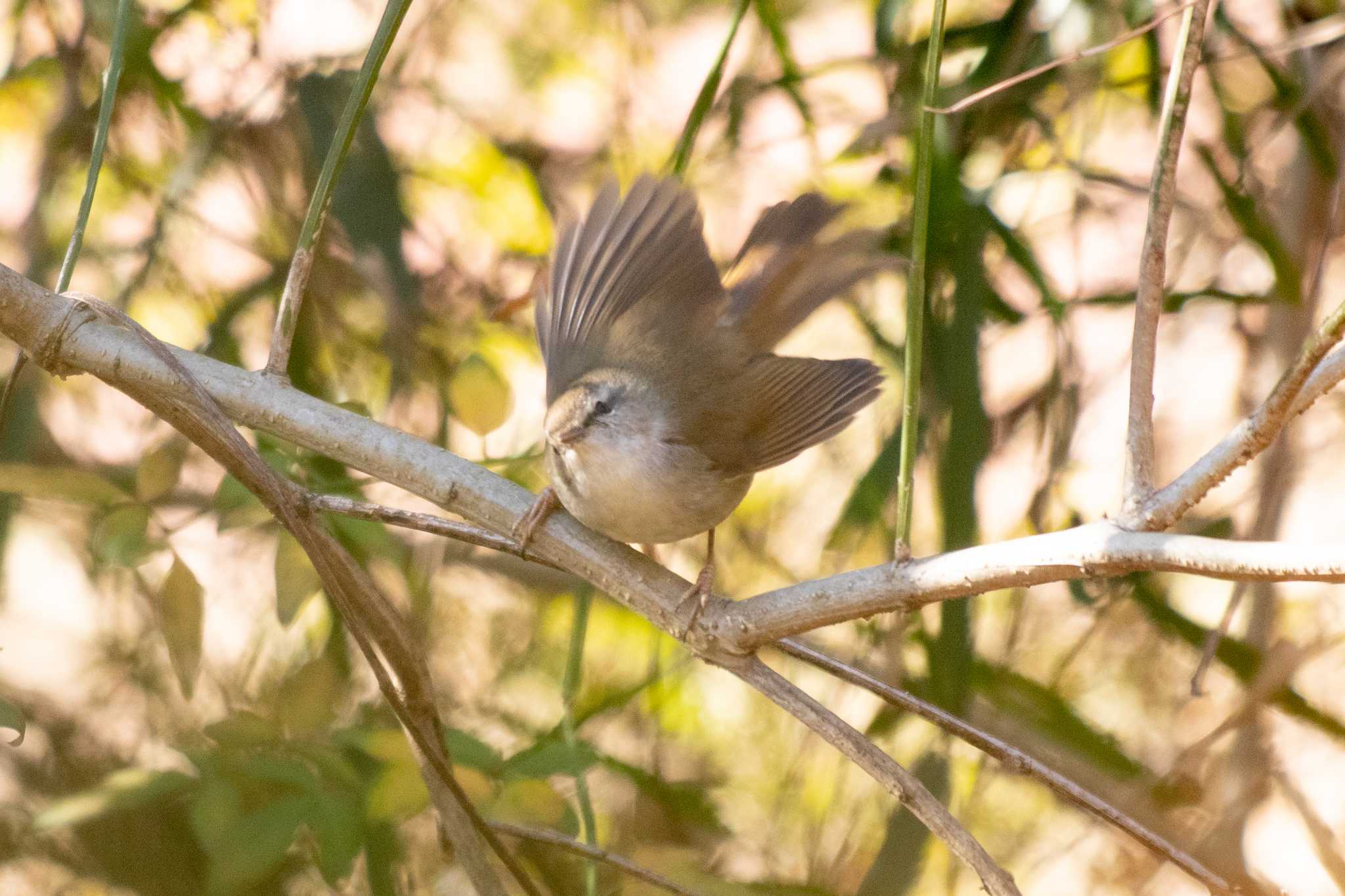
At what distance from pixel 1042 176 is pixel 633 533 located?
3.93ft

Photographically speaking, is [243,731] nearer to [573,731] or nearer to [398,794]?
[398,794]

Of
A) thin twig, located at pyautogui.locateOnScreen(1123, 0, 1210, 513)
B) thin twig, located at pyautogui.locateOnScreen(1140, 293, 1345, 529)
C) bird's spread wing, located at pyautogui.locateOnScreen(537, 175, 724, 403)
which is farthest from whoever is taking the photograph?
bird's spread wing, located at pyautogui.locateOnScreen(537, 175, 724, 403)

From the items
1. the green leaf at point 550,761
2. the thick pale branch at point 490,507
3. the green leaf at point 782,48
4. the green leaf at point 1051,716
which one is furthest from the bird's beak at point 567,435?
the green leaf at point 1051,716

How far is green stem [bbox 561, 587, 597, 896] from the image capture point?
3.95 feet

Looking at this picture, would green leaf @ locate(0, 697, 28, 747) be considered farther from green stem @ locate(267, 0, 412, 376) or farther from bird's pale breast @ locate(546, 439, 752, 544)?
bird's pale breast @ locate(546, 439, 752, 544)

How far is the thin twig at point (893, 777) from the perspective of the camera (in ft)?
3.01

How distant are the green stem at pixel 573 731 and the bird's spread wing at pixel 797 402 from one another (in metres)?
0.30

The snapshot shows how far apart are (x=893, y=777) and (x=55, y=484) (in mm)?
937

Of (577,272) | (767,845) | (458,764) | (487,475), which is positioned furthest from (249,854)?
(767,845)

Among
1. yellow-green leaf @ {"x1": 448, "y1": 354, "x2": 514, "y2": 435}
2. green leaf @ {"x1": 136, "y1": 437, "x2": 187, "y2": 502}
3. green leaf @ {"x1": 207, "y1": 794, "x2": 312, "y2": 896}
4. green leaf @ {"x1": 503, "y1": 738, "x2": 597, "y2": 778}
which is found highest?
yellow-green leaf @ {"x1": 448, "y1": 354, "x2": 514, "y2": 435}

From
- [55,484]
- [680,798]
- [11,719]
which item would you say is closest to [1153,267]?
[11,719]

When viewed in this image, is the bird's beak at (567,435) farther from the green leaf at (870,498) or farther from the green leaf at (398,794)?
the green leaf at (870,498)

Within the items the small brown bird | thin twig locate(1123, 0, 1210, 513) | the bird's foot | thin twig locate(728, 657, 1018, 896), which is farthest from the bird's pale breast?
thin twig locate(1123, 0, 1210, 513)

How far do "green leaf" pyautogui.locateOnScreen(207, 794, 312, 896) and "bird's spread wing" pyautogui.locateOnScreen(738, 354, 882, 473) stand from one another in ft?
2.01
